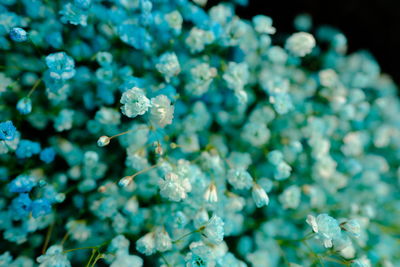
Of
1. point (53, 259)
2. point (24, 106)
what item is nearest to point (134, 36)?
point (24, 106)

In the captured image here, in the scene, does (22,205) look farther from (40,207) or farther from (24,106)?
(24,106)

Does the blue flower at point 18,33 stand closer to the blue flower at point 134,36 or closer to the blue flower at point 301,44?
the blue flower at point 134,36

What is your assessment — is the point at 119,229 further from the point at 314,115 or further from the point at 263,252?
the point at 314,115

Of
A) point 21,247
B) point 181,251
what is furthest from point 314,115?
point 21,247

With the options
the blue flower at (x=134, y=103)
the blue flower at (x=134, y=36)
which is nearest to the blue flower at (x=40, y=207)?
the blue flower at (x=134, y=103)

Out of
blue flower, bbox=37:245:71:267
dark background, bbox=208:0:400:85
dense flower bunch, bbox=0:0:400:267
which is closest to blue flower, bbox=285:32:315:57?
dense flower bunch, bbox=0:0:400:267
